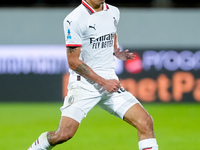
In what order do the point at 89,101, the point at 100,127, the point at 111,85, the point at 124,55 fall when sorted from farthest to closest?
1. the point at 100,127
2. the point at 124,55
3. the point at 89,101
4. the point at 111,85

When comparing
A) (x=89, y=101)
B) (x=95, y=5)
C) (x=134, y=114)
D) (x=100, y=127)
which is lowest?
(x=100, y=127)

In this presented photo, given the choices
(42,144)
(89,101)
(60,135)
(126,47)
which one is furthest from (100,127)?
(60,135)

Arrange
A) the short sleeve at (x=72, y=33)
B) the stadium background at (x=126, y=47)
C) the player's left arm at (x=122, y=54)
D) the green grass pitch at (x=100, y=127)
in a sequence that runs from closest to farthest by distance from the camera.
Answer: the short sleeve at (x=72, y=33), the player's left arm at (x=122, y=54), the green grass pitch at (x=100, y=127), the stadium background at (x=126, y=47)

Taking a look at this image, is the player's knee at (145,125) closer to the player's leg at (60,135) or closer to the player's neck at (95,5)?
the player's leg at (60,135)

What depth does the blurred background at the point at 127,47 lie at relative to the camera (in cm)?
1536

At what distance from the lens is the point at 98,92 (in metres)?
6.88

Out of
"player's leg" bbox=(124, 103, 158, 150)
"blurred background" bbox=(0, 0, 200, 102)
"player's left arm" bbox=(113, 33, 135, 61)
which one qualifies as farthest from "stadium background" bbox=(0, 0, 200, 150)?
"player's leg" bbox=(124, 103, 158, 150)

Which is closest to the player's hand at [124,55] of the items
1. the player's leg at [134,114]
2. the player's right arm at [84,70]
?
the player's leg at [134,114]

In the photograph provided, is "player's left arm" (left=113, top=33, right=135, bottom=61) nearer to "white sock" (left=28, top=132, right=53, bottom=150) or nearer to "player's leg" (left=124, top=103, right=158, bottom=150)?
"player's leg" (left=124, top=103, right=158, bottom=150)

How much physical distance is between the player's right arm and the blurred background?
8.63 meters

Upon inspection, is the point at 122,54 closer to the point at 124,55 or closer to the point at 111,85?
the point at 124,55

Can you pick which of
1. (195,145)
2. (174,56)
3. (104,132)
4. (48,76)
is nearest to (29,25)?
(48,76)

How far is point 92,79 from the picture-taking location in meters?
6.75

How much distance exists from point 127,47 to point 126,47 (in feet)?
0.13
